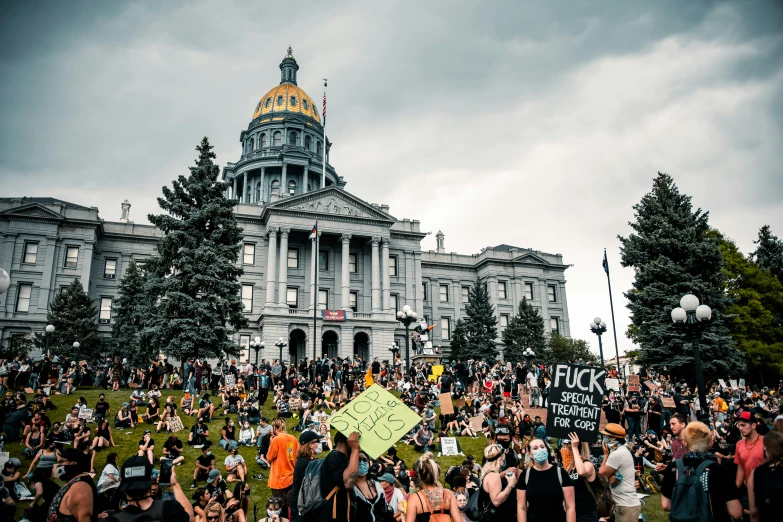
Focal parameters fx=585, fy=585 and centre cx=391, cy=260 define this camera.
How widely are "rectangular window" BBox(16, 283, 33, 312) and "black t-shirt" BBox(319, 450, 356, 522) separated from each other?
2108 inches

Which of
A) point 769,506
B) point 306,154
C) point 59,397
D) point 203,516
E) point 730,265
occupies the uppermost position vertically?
point 306,154

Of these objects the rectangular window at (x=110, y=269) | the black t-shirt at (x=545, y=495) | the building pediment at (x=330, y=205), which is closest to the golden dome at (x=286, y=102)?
the building pediment at (x=330, y=205)

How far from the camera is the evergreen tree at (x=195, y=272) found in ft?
101

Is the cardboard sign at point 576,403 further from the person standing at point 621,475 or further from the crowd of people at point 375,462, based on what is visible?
the person standing at point 621,475

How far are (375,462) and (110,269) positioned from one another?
5037cm

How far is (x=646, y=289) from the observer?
34188 mm

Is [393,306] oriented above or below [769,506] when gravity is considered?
above

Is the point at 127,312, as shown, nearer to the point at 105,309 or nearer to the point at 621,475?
the point at 105,309

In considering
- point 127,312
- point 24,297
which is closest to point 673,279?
point 127,312

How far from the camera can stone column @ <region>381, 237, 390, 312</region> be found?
54.5m

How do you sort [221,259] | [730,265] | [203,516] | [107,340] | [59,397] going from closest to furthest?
[203,516]
[59,397]
[221,259]
[730,265]
[107,340]

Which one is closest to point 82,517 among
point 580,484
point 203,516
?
point 580,484

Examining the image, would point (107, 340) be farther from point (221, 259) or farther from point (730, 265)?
Answer: point (730, 265)

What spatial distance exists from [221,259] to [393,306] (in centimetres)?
2887
